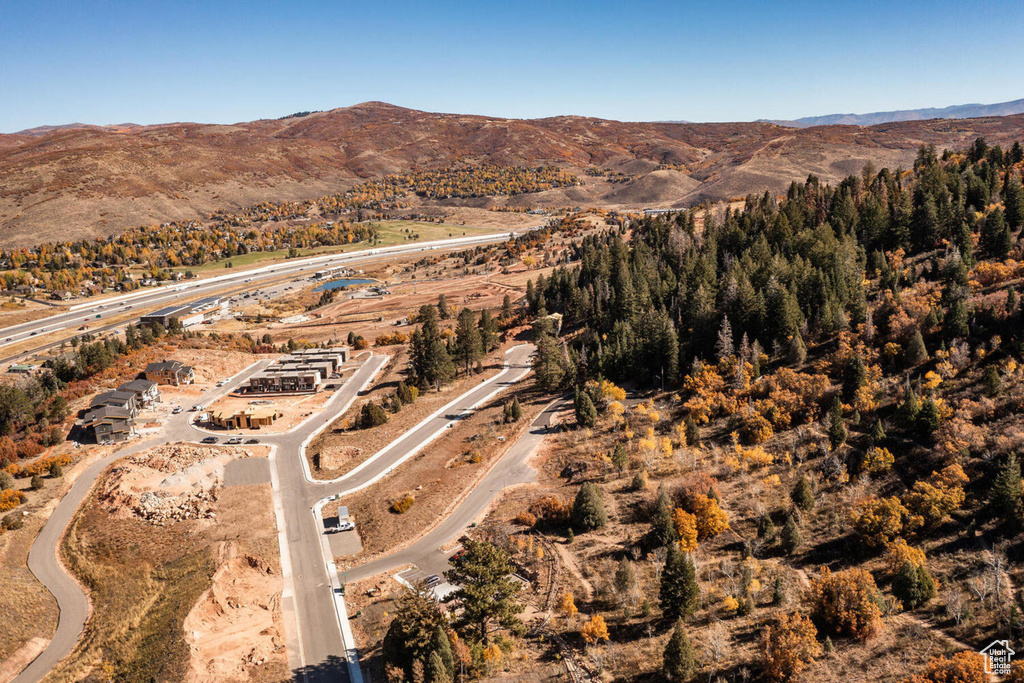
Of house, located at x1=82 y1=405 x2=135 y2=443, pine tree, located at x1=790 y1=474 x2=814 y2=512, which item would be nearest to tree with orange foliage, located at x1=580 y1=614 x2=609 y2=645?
pine tree, located at x1=790 y1=474 x2=814 y2=512

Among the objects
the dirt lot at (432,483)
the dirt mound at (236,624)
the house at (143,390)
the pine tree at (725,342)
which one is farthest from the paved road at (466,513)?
the house at (143,390)

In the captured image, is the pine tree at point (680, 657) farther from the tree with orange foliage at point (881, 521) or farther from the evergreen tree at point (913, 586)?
the tree with orange foliage at point (881, 521)

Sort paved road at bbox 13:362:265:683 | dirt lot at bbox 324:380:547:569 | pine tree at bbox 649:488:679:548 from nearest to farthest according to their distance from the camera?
paved road at bbox 13:362:265:683 → pine tree at bbox 649:488:679:548 → dirt lot at bbox 324:380:547:569

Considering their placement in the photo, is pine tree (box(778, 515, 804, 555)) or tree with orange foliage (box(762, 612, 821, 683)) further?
pine tree (box(778, 515, 804, 555))

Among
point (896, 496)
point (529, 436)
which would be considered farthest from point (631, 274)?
point (896, 496)

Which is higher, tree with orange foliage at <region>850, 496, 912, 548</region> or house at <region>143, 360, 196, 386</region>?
house at <region>143, 360, 196, 386</region>

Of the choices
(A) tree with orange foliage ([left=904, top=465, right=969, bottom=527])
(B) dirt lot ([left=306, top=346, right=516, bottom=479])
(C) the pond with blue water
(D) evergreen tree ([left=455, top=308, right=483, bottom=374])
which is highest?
(C) the pond with blue water

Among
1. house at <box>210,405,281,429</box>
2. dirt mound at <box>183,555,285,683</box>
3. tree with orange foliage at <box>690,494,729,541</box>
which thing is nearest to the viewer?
dirt mound at <box>183,555,285,683</box>

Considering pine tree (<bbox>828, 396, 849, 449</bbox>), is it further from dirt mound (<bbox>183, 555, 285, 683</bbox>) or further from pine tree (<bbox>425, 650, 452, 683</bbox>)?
dirt mound (<bbox>183, 555, 285, 683</bbox>)
